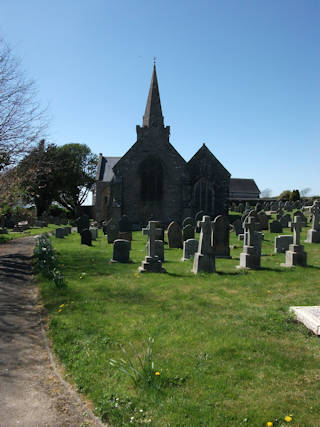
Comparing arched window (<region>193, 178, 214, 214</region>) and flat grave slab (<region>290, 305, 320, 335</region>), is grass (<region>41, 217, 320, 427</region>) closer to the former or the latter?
flat grave slab (<region>290, 305, 320, 335</region>)

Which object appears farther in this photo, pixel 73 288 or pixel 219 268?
pixel 219 268

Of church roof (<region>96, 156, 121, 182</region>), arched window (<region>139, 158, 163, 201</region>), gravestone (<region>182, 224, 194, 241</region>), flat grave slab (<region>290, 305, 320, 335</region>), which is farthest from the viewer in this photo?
church roof (<region>96, 156, 121, 182</region>)

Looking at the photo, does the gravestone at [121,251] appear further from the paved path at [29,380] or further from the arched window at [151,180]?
the arched window at [151,180]

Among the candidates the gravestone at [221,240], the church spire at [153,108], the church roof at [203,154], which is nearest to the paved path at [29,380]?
the gravestone at [221,240]

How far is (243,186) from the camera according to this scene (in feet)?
202

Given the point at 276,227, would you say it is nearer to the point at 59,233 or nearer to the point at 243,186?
the point at 59,233

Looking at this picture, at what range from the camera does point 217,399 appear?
3506 millimetres

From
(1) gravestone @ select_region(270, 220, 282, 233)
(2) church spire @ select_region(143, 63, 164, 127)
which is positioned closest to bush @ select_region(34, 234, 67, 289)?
(1) gravestone @ select_region(270, 220, 282, 233)

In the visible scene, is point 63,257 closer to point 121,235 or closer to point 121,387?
point 121,235

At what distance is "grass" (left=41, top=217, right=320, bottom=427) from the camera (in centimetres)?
340

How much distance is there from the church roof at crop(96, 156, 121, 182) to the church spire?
10907 mm

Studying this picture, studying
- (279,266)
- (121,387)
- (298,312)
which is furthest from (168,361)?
(279,266)

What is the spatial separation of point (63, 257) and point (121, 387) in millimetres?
9515

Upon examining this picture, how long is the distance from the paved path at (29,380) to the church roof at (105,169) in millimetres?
36242
